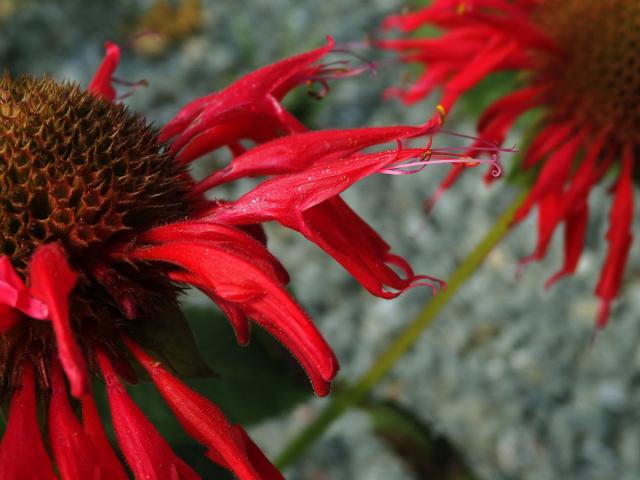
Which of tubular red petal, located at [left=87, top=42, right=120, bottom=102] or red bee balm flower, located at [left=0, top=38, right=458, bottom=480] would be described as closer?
red bee balm flower, located at [left=0, top=38, right=458, bottom=480]

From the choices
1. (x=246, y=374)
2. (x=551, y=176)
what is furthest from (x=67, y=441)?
(x=551, y=176)

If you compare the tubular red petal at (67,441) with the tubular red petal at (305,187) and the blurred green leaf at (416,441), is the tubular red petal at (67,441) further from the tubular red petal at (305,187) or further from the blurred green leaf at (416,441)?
the blurred green leaf at (416,441)

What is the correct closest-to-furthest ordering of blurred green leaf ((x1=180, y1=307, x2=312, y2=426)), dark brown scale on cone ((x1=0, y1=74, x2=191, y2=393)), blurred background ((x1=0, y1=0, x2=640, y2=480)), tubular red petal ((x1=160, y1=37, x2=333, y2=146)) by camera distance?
dark brown scale on cone ((x1=0, y1=74, x2=191, y2=393)), tubular red petal ((x1=160, y1=37, x2=333, y2=146)), blurred green leaf ((x1=180, y1=307, x2=312, y2=426)), blurred background ((x1=0, y1=0, x2=640, y2=480))

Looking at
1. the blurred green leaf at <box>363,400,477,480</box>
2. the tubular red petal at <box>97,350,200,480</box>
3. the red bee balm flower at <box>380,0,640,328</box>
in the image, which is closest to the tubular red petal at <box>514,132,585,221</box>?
the red bee balm flower at <box>380,0,640,328</box>

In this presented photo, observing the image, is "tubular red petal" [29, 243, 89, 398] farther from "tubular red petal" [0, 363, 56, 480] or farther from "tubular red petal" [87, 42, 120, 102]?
"tubular red petal" [87, 42, 120, 102]

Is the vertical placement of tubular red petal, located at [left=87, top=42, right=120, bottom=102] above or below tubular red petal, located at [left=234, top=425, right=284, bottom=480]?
above

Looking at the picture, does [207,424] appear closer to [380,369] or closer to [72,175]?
[72,175]
